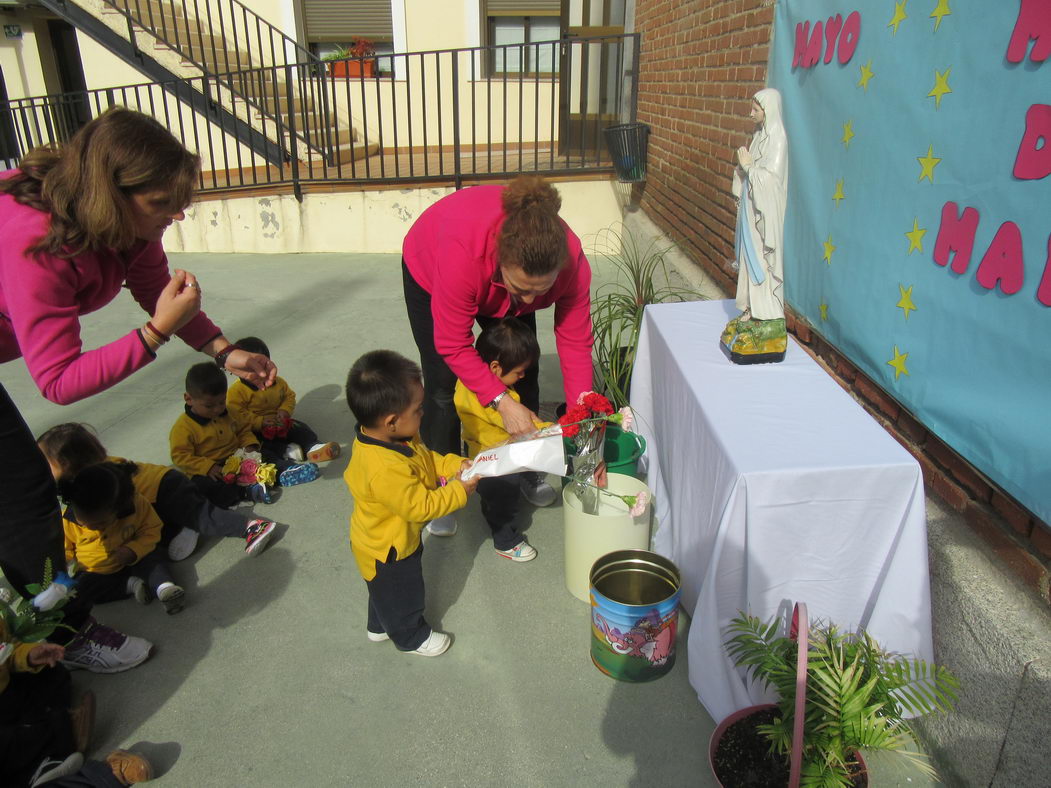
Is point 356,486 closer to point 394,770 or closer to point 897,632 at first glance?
point 394,770

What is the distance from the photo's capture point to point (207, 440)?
354 cm

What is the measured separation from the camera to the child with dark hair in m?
3.38

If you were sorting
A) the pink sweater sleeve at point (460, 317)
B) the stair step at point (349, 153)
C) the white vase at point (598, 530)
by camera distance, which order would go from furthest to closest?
1. the stair step at point (349, 153)
2. the white vase at point (598, 530)
3. the pink sweater sleeve at point (460, 317)

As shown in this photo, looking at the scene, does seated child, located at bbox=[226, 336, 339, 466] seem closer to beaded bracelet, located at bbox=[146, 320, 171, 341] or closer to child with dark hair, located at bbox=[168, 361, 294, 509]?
child with dark hair, located at bbox=[168, 361, 294, 509]

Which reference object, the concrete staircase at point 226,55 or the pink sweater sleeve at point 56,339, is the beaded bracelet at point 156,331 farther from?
the concrete staircase at point 226,55

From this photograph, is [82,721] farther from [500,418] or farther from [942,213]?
[942,213]

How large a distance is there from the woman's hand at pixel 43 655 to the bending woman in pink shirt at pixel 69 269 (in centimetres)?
30

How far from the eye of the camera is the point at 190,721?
7.45 ft

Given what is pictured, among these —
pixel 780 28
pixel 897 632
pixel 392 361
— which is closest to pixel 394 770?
pixel 392 361

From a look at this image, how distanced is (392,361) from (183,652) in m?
1.31

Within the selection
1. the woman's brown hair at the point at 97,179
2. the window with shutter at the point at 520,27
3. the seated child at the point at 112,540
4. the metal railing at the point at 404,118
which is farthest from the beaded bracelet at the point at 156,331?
the window with shutter at the point at 520,27

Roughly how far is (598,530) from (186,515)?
174cm

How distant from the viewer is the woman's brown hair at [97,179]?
1.86 meters

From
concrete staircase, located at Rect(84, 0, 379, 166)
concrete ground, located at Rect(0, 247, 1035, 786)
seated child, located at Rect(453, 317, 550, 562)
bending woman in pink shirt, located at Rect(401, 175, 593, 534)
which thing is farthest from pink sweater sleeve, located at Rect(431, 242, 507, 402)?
concrete staircase, located at Rect(84, 0, 379, 166)
